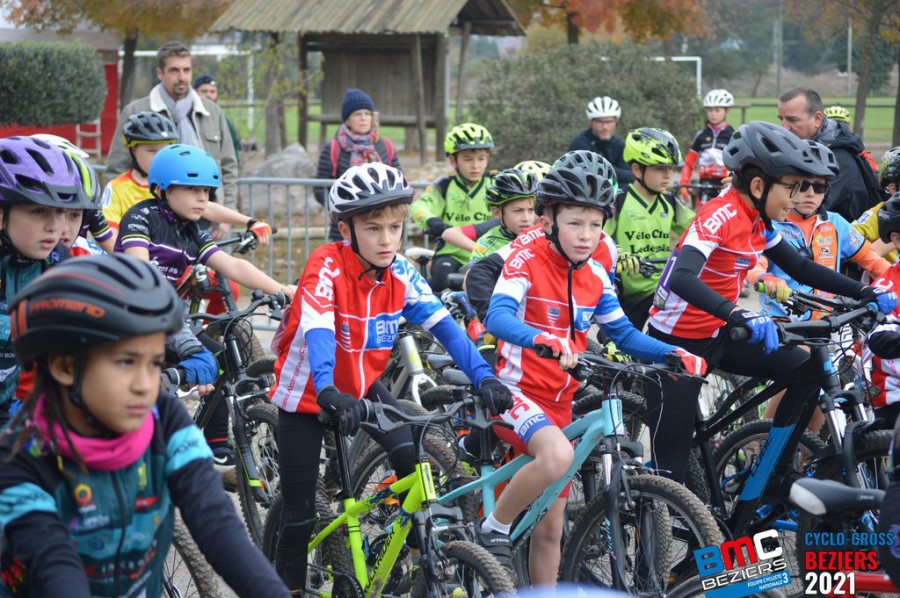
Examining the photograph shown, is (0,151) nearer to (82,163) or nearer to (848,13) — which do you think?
(82,163)

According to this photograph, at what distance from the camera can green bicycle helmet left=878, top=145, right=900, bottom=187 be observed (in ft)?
25.1

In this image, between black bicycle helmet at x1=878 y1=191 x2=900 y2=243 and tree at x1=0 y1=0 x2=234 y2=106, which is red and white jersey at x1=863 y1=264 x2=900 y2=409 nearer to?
black bicycle helmet at x1=878 y1=191 x2=900 y2=243

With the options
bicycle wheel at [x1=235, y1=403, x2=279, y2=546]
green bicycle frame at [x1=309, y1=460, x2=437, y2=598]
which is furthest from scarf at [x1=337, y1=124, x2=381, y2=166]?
green bicycle frame at [x1=309, y1=460, x2=437, y2=598]

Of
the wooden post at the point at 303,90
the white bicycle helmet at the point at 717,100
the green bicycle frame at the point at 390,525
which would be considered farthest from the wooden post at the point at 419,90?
the green bicycle frame at the point at 390,525

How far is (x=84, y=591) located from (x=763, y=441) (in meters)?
4.20

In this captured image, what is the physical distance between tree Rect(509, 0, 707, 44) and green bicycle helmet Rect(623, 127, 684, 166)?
14.1m

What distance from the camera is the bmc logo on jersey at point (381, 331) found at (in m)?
5.28

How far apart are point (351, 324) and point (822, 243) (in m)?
3.84

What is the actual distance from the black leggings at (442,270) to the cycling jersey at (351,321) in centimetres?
370

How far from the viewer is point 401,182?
5250 mm

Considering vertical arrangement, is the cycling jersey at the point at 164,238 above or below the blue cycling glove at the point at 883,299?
above

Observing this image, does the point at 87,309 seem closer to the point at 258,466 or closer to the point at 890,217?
the point at 258,466

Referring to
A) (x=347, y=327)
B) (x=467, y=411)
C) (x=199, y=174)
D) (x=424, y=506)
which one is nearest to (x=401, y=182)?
(x=347, y=327)

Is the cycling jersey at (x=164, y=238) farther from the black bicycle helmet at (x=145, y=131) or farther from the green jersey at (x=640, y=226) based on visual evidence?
the green jersey at (x=640, y=226)
